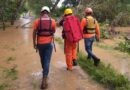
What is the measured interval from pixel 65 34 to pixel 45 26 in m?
1.31

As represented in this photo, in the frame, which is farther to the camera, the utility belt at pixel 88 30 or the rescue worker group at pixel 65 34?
the utility belt at pixel 88 30

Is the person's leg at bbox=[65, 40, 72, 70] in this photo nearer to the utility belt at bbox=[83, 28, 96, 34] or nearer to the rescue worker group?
the rescue worker group

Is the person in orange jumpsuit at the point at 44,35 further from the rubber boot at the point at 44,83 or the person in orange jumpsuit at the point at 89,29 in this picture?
the person in orange jumpsuit at the point at 89,29

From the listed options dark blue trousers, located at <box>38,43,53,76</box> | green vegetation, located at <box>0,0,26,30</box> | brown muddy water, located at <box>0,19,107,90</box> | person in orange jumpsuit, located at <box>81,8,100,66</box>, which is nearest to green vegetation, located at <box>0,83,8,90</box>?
brown muddy water, located at <box>0,19,107,90</box>

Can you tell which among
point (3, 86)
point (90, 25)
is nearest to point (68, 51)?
point (90, 25)

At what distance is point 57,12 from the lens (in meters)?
36.2

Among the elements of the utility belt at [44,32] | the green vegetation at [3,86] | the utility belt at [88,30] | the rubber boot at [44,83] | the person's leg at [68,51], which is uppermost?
the utility belt at [44,32]

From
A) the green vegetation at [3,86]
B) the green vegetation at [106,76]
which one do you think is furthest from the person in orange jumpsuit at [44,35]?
the green vegetation at [106,76]

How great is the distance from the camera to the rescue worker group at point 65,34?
7656mm

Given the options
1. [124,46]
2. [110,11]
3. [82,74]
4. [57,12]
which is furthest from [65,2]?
[82,74]

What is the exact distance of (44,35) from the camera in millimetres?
7711

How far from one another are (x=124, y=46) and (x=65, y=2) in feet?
87.0

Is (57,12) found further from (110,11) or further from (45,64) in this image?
(45,64)

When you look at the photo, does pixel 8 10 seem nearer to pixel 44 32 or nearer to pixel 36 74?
pixel 36 74
